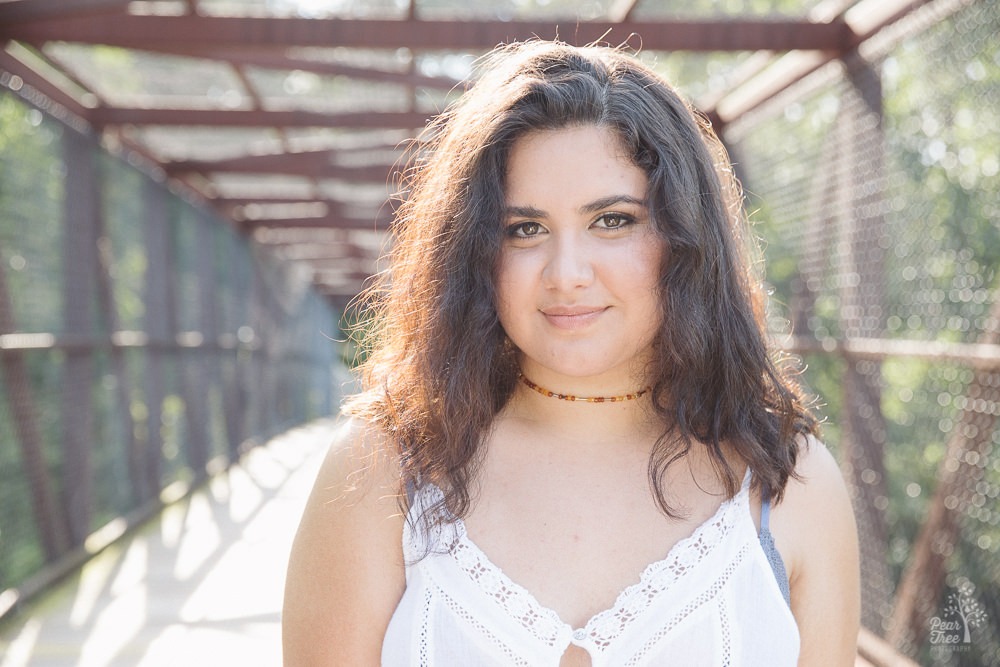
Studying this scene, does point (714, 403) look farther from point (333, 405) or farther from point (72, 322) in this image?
point (333, 405)

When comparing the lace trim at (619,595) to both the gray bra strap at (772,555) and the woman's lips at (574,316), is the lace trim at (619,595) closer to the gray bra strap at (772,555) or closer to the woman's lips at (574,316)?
the gray bra strap at (772,555)

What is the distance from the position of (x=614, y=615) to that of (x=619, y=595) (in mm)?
38

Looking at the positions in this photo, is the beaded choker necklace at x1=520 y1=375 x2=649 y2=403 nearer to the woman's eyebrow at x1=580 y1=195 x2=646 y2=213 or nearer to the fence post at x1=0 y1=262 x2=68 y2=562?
the woman's eyebrow at x1=580 y1=195 x2=646 y2=213

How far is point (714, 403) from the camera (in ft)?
5.63

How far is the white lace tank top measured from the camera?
1474 millimetres

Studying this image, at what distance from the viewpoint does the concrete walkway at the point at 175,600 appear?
3.94m

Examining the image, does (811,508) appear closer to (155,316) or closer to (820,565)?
(820,565)

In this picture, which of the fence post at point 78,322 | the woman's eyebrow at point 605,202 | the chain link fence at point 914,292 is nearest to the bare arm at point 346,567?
the woman's eyebrow at point 605,202

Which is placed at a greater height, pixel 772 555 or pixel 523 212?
pixel 523 212

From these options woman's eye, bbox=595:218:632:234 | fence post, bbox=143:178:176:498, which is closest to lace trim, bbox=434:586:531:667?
woman's eye, bbox=595:218:632:234

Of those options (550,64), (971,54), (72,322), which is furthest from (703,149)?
(72,322)

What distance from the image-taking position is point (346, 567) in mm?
1534

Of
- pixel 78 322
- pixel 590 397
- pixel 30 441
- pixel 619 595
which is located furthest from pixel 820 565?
pixel 78 322

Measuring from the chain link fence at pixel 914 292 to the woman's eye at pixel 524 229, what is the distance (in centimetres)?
167
